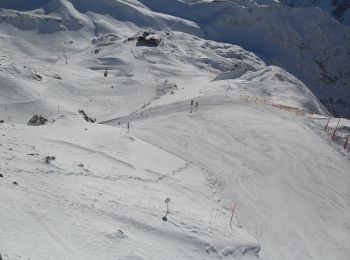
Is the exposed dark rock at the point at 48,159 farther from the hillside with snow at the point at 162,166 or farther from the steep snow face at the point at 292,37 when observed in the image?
the steep snow face at the point at 292,37

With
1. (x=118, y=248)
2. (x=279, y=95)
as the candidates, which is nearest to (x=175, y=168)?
(x=118, y=248)

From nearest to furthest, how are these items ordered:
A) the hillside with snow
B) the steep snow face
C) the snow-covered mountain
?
the hillside with snow < the steep snow face < the snow-covered mountain

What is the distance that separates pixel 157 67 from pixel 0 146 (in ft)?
147

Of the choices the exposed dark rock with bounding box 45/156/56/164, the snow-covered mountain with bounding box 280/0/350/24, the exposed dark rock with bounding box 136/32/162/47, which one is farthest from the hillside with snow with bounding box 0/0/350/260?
the snow-covered mountain with bounding box 280/0/350/24

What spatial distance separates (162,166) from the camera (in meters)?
22.0

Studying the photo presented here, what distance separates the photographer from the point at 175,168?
22.4 meters

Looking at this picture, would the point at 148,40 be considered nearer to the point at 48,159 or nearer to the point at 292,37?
the point at 292,37

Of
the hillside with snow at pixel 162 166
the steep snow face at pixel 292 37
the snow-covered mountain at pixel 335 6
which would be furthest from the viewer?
the snow-covered mountain at pixel 335 6

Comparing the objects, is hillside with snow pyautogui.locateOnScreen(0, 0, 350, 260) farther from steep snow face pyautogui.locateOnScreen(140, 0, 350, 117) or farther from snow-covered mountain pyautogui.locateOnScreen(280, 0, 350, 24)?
snow-covered mountain pyautogui.locateOnScreen(280, 0, 350, 24)

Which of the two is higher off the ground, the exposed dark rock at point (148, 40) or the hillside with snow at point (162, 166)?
the hillside with snow at point (162, 166)

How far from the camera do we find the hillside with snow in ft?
48.3

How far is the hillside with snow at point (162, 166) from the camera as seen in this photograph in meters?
14.7

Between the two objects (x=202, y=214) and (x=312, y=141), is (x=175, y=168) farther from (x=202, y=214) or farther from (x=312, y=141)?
(x=312, y=141)

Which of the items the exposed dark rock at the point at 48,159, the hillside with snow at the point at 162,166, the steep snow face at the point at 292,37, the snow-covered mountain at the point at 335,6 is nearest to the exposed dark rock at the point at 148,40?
the hillside with snow at the point at 162,166
